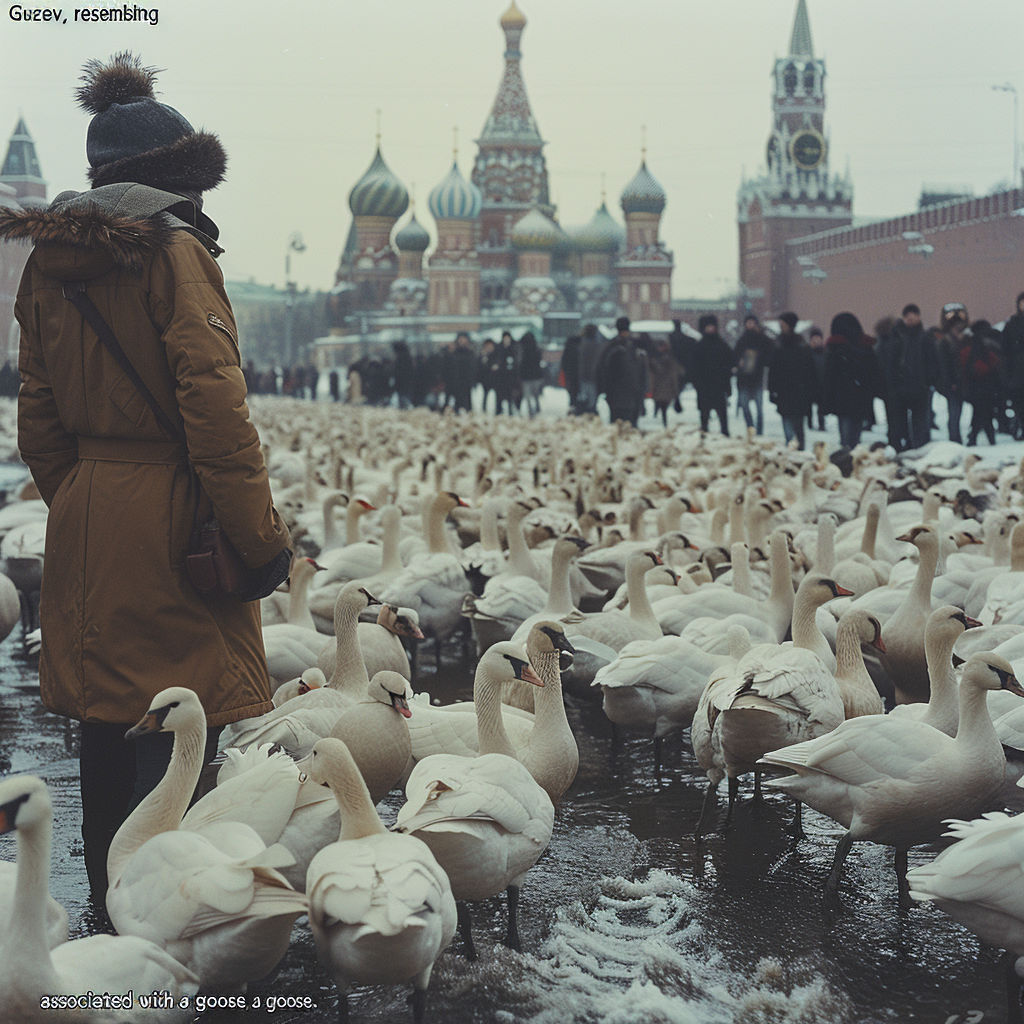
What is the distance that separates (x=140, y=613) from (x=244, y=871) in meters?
0.65

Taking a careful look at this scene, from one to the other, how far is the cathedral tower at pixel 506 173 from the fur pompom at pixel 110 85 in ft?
219

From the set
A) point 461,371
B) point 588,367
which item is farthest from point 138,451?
point 461,371

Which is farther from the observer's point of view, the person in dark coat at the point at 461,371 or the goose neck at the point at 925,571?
the person in dark coat at the point at 461,371

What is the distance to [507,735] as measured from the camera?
409 cm

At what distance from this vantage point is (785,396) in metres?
15.2

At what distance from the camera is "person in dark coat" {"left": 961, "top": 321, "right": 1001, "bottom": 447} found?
14227 mm

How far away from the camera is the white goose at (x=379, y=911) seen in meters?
2.66

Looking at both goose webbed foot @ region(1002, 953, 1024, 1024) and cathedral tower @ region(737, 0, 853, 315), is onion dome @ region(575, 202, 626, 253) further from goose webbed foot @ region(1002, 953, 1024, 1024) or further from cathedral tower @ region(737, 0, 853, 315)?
goose webbed foot @ region(1002, 953, 1024, 1024)

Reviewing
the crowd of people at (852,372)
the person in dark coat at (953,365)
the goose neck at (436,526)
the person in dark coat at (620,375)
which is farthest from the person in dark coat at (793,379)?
the goose neck at (436,526)

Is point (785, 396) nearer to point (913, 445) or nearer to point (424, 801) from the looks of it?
point (913, 445)

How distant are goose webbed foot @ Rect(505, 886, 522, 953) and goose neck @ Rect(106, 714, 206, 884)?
36.8 inches

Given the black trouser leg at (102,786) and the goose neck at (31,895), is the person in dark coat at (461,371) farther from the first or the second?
the goose neck at (31,895)

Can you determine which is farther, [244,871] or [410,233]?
[410,233]

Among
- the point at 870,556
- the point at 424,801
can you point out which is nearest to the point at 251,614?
the point at 424,801
